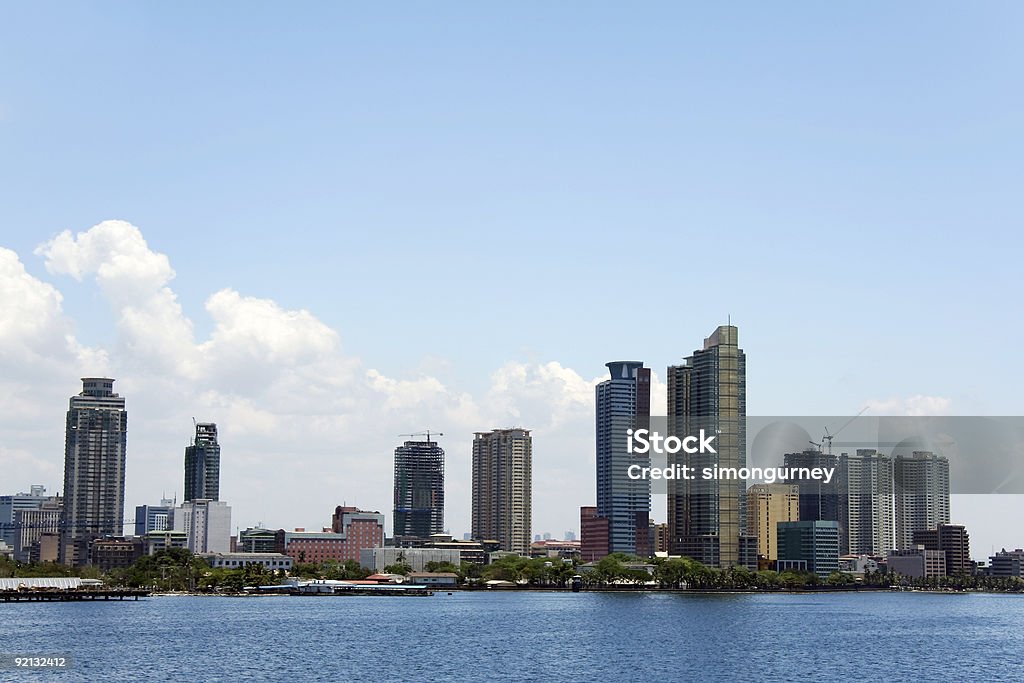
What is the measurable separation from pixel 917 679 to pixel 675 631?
56288 mm

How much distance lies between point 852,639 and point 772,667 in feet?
138

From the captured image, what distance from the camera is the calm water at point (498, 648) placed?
375 feet

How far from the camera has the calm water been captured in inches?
4503

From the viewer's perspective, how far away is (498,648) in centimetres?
13750

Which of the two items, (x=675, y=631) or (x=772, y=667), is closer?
(x=772, y=667)

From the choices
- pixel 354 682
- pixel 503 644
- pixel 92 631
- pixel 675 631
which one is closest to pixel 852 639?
pixel 675 631

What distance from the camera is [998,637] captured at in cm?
17262

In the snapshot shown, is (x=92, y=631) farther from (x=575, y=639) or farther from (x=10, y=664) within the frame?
(x=575, y=639)

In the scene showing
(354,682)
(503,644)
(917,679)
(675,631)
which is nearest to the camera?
(354,682)

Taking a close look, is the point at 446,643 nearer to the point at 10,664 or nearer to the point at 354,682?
the point at 354,682

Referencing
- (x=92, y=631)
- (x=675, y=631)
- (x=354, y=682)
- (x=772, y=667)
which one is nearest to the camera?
(x=354, y=682)

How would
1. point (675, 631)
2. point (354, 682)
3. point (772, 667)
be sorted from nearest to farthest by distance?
point (354, 682), point (772, 667), point (675, 631)

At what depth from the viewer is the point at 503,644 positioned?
143m

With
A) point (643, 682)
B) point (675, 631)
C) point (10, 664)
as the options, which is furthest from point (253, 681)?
point (675, 631)
